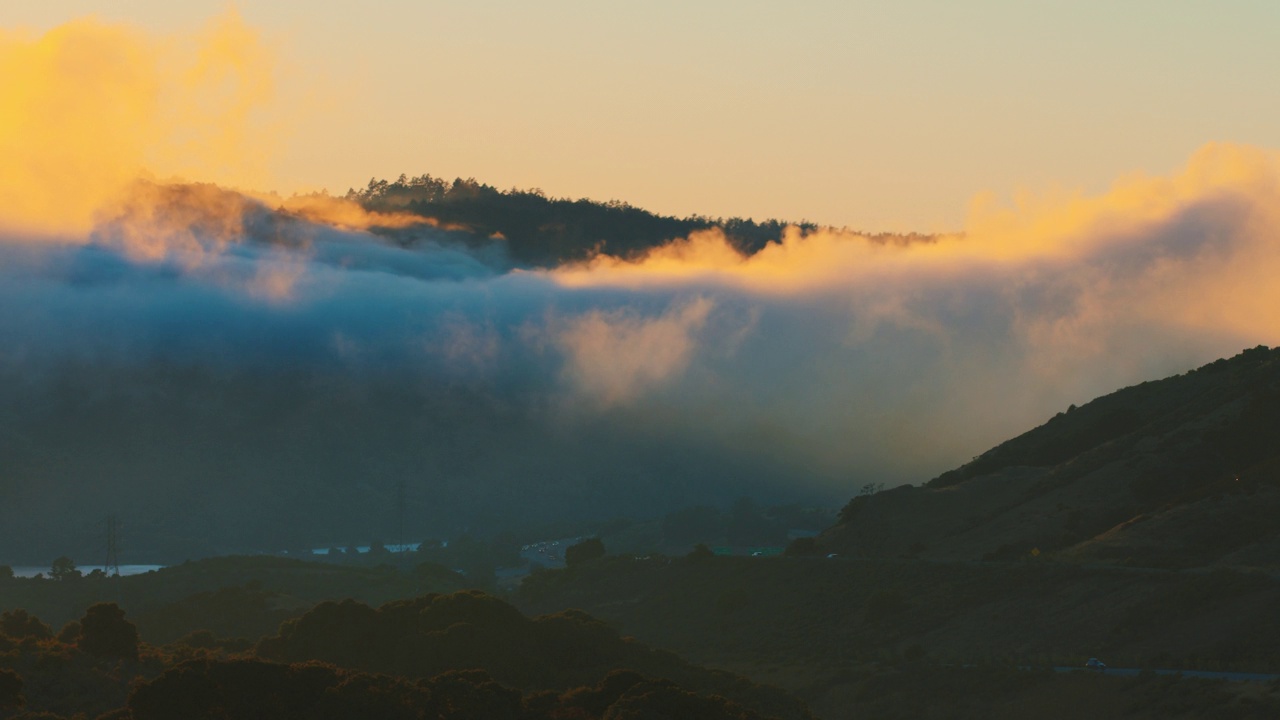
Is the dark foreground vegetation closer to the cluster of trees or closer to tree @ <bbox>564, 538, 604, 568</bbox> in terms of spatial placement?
the cluster of trees

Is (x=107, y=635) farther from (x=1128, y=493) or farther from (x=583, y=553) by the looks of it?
(x=583, y=553)

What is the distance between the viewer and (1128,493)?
147500mm

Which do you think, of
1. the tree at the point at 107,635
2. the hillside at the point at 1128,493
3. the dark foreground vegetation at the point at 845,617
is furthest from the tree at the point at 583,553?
the tree at the point at 107,635

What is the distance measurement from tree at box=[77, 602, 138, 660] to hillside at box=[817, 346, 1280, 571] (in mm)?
64402

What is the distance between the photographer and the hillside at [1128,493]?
12619cm

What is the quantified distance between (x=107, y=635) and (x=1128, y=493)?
86195 millimetres

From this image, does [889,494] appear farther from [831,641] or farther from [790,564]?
[831,641]

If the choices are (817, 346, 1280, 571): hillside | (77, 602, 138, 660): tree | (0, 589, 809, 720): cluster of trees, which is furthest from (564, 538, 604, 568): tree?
(77, 602, 138, 660): tree

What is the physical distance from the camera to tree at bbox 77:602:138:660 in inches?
3575

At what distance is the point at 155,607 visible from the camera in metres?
159

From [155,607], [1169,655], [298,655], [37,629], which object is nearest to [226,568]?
[155,607]

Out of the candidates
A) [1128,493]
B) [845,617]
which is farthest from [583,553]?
[845,617]

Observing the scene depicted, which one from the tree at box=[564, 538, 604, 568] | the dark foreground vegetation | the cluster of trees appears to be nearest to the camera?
the cluster of trees

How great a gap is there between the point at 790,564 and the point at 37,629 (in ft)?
201
